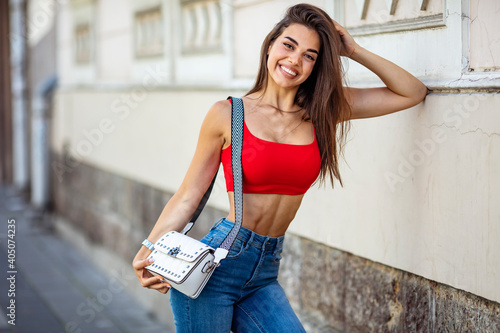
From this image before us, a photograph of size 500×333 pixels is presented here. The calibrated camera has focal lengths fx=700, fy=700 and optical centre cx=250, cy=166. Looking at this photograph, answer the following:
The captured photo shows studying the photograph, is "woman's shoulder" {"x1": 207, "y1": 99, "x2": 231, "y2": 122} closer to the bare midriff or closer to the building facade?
the bare midriff

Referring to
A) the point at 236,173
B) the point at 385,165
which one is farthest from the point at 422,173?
the point at 236,173

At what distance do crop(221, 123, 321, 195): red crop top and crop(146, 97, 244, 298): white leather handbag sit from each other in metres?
0.03

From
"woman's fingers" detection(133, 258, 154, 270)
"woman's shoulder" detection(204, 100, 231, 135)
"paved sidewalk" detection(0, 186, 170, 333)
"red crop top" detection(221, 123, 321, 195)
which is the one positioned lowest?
"paved sidewalk" detection(0, 186, 170, 333)

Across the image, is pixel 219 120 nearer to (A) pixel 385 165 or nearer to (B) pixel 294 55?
(B) pixel 294 55

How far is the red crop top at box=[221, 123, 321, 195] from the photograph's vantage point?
2.75 metres

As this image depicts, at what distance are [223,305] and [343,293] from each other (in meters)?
1.20

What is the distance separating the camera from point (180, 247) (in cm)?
269

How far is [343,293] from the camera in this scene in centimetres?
382

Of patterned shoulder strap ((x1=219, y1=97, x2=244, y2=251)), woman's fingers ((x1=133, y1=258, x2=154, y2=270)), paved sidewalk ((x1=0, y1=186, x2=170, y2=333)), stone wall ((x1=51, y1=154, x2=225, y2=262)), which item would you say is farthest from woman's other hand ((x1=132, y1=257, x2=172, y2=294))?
paved sidewalk ((x1=0, y1=186, x2=170, y2=333))

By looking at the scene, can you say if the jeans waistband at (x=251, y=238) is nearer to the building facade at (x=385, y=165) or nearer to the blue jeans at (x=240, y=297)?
the blue jeans at (x=240, y=297)

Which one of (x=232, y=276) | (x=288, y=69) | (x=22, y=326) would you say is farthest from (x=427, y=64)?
(x=22, y=326)

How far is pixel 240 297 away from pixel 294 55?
3.31 feet

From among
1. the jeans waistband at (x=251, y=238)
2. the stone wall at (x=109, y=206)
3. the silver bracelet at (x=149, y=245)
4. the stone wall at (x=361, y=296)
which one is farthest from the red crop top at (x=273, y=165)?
the stone wall at (x=109, y=206)

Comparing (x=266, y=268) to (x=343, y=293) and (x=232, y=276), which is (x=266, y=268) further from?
(x=343, y=293)
